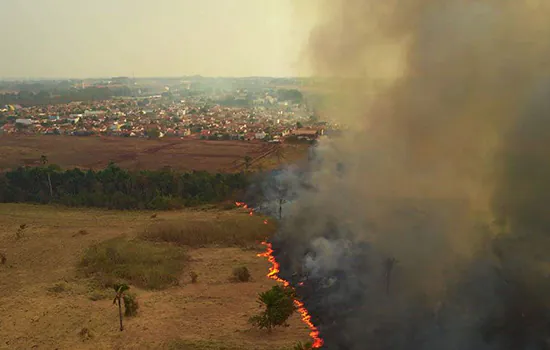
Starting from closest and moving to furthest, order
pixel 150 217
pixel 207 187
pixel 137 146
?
pixel 150 217
pixel 207 187
pixel 137 146

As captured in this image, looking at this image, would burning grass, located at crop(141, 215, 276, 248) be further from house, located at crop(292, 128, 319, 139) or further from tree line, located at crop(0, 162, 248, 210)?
house, located at crop(292, 128, 319, 139)

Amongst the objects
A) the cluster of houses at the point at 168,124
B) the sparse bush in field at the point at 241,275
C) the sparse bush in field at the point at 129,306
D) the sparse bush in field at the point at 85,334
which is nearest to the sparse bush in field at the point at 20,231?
the sparse bush in field at the point at 129,306

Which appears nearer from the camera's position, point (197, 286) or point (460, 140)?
point (460, 140)

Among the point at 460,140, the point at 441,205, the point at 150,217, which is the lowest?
the point at 150,217

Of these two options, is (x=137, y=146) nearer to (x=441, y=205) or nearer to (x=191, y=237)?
(x=191, y=237)

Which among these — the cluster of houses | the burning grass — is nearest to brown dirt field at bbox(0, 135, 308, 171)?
the cluster of houses

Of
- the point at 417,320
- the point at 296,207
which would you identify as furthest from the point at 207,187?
the point at 417,320

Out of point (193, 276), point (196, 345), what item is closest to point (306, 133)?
point (193, 276)
